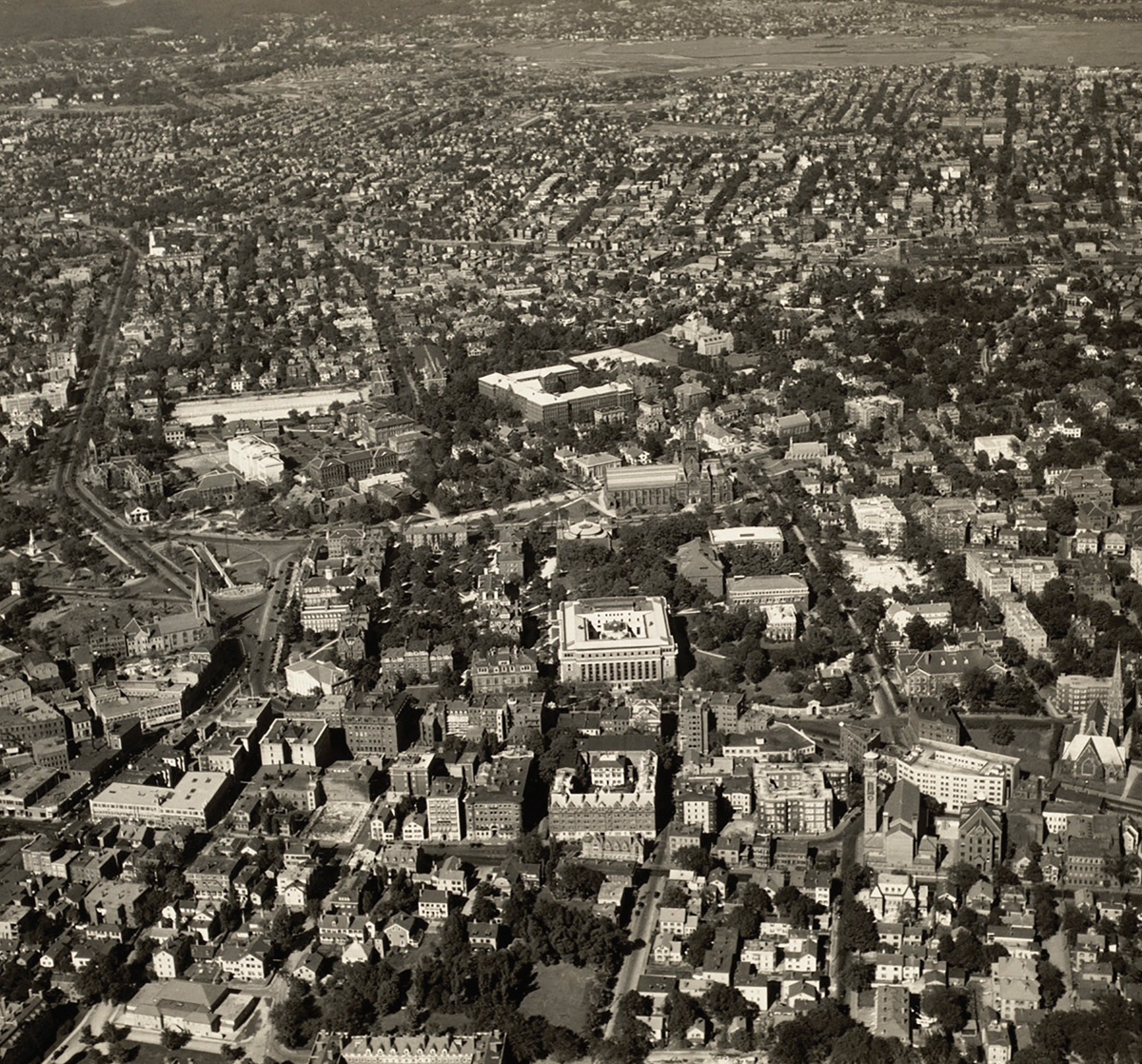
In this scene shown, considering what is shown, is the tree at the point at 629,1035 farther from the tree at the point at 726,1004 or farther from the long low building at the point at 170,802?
the long low building at the point at 170,802

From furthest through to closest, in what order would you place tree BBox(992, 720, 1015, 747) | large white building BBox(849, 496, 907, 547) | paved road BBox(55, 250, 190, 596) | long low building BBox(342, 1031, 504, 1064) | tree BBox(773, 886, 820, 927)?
paved road BBox(55, 250, 190, 596), large white building BBox(849, 496, 907, 547), tree BBox(992, 720, 1015, 747), tree BBox(773, 886, 820, 927), long low building BBox(342, 1031, 504, 1064)

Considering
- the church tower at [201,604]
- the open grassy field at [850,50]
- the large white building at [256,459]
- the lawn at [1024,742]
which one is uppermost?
the lawn at [1024,742]

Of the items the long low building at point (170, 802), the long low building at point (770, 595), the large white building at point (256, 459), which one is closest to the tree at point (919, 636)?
the long low building at point (770, 595)

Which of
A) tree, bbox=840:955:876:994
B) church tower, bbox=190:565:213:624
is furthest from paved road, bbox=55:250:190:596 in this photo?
tree, bbox=840:955:876:994

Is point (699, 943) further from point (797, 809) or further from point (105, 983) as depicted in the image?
point (105, 983)

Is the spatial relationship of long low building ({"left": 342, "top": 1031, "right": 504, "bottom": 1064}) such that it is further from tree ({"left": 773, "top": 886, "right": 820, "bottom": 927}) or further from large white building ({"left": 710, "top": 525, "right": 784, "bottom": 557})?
large white building ({"left": 710, "top": 525, "right": 784, "bottom": 557})

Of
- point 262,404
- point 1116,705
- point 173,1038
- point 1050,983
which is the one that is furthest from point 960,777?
point 262,404

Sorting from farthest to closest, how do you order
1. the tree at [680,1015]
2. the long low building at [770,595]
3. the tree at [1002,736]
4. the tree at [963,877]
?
the long low building at [770,595] → the tree at [1002,736] → the tree at [963,877] → the tree at [680,1015]

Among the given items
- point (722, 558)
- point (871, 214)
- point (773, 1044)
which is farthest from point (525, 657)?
point (871, 214)
